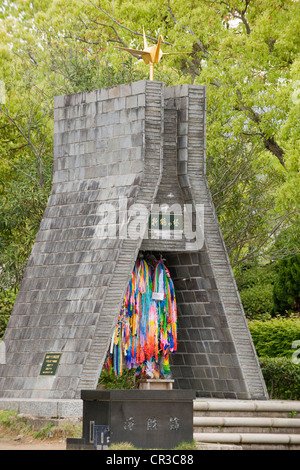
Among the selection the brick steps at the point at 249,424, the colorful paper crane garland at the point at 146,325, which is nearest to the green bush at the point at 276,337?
the colorful paper crane garland at the point at 146,325

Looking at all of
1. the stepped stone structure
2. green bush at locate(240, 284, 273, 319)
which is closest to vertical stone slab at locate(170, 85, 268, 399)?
the stepped stone structure

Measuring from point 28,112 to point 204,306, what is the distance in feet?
28.2

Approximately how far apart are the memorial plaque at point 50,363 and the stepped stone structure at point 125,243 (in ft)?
0.05

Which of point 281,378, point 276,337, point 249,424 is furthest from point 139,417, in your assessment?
point 276,337

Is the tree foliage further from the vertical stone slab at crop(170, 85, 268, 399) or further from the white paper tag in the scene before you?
the white paper tag

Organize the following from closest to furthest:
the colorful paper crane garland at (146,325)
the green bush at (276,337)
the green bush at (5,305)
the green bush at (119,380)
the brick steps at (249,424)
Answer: the brick steps at (249,424) → the colorful paper crane garland at (146,325) → the green bush at (119,380) → the green bush at (276,337) → the green bush at (5,305)

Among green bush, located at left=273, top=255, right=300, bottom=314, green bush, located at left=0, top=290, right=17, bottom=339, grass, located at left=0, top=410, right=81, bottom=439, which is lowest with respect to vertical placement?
grass, located at left=0, top=410, right=81, bottom=439

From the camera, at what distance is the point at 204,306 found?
15172 mm

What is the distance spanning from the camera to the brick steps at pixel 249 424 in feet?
41.9

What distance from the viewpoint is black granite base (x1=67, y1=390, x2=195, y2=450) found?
10.2 metres

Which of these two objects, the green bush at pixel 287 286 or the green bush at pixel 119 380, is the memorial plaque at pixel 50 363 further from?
the green bush at pixel 287 286

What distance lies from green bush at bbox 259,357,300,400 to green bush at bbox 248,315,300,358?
2.07 metres

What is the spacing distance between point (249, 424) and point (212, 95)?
1049 cm

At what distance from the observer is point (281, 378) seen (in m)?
16.0
